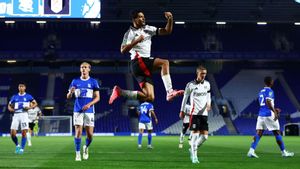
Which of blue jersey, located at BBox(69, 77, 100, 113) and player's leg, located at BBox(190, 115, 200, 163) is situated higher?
blue jersey, located at BBox(69, 77, 100, 113)

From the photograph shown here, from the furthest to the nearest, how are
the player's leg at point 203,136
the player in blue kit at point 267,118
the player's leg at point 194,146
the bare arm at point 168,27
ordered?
the player in blue kit at point 267,118
the player's leg at point 203,136
the player's leg at point 194,146
the bare arm at point 168,27

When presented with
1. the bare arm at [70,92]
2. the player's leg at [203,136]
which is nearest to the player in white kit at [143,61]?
the bare arm at [70,92]

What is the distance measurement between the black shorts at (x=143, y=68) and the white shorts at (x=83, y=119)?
4.20m

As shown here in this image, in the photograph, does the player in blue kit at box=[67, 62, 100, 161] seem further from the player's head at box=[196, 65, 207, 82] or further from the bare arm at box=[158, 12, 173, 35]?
the bare arm at box=[158, 12, 173, 35]

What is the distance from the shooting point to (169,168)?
11586 millimetres

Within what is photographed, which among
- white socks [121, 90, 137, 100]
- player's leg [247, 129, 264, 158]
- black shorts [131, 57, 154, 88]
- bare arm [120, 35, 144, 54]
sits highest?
bare arm [120, 35, 144, 54]

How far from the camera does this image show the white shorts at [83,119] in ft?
45.6

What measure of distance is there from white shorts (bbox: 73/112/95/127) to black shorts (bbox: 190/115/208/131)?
278cm

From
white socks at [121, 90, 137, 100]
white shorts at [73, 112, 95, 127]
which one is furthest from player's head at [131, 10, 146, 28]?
white shorts at [73, 112, 95, 127]

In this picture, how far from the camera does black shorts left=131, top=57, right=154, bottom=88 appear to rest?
10047mm

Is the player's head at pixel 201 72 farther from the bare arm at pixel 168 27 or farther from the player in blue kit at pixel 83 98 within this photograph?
the bare arm at pixel 168 27

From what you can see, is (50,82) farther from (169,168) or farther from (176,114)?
(169,168)

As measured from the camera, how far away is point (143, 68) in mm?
10047

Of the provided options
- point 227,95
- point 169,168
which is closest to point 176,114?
point 227,95
